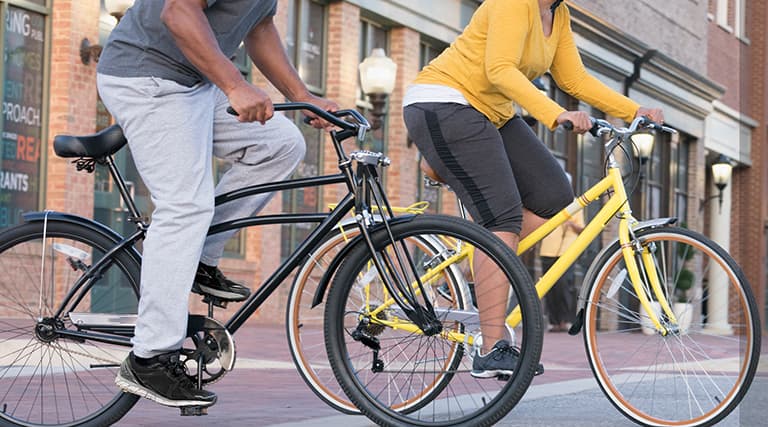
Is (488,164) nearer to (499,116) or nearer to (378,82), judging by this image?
(499,116)

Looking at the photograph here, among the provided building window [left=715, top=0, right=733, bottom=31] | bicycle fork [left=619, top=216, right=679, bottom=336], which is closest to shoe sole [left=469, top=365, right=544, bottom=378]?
bicycle fork [left=619, top=216, right=679, bottom=336]

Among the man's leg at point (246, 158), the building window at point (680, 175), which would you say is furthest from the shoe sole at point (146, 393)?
the building window at point (680, 175)

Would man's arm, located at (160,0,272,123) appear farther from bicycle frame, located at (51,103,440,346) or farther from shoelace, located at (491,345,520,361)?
shoelace, located at (491,345,520,361)

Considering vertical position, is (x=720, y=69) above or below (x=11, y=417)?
above

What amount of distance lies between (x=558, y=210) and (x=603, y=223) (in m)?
0.19

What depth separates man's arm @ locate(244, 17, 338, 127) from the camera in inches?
189

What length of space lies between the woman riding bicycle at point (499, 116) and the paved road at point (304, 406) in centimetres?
77

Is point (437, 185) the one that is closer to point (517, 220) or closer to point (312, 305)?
point (517, 220)

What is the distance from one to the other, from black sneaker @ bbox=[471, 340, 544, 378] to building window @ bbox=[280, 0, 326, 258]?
11290 millimetres

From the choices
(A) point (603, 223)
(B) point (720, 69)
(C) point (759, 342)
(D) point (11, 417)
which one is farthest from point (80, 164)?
(B) point (720, 69)

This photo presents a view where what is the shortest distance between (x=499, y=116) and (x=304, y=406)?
142cm

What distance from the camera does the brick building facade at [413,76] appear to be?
1273 cm

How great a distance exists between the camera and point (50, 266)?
4688 millimetres

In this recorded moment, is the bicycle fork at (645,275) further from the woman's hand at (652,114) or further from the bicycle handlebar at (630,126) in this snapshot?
the woman's hand at (652,114)
